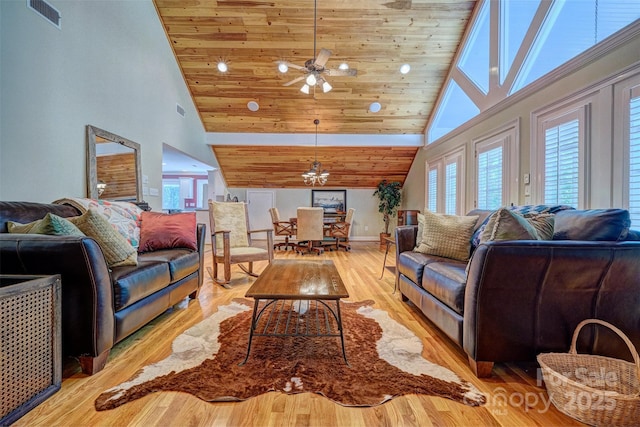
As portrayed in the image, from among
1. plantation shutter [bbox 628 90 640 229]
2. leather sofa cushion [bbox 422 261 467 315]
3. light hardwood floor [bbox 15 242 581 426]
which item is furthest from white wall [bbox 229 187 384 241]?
light hardwood floor [bbox 15 242 581 426]

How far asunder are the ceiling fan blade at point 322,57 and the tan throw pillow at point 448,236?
2037 millimetres

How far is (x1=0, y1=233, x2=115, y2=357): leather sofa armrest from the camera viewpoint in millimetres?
1407

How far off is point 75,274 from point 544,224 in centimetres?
287

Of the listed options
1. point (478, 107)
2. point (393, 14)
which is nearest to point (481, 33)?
point (478, 107)

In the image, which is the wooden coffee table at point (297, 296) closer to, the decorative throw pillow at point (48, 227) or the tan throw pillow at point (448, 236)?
the tan throw pillow at point (448, 236)

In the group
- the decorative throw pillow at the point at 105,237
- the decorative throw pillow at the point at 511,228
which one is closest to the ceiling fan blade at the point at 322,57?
the decorative throw pillow at the point at 511,228

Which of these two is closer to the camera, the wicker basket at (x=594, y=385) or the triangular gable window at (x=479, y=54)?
the wicker basket at (x=594, y=385)

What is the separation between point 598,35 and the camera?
2344 millimetres

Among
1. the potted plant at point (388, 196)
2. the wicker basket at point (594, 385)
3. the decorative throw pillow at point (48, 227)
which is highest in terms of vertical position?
the potted plant at point (388, 196)

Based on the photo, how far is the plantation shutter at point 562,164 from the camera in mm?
2525

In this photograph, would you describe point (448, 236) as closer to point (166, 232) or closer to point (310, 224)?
point (166, 232)

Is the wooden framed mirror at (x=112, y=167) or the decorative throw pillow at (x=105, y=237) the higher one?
the wooden framed mirror at (x=112, y=167)

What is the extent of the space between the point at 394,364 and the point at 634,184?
2262 mm

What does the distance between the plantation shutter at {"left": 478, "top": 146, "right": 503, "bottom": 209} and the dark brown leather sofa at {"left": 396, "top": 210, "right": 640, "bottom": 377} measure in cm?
225
